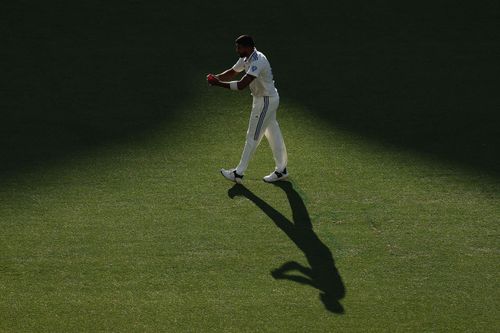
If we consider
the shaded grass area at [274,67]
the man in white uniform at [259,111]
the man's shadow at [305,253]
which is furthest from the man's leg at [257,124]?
the shaded grass area at [274,67]

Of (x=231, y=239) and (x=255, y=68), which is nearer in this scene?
(x=231, y=239)

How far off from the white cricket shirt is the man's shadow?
1.08m

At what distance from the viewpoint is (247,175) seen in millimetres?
9359

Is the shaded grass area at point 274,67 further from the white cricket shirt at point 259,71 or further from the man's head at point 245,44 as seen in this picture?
the man's head at point 245,44

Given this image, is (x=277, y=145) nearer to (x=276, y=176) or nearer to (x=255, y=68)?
(x=276, y=176)

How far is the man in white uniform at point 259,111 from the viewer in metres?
8.72

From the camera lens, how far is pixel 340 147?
996cm

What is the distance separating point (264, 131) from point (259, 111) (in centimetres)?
25

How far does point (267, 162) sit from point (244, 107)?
57.3 inches

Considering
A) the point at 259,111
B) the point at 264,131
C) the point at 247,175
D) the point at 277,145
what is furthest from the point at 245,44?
the point at 247,175

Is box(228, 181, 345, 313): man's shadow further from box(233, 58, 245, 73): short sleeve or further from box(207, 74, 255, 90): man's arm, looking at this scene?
box(233, 58, 245, 73): short sleeve

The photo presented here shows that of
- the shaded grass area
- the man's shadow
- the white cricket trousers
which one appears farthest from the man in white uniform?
the shaded grass area

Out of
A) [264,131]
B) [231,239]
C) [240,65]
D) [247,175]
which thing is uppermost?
[240,65]

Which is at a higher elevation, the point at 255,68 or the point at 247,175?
the point at 255,68
